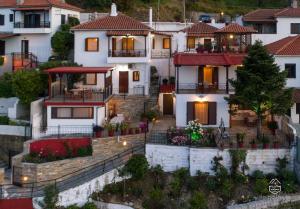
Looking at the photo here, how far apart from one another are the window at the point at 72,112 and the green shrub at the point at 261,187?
12.4 metres

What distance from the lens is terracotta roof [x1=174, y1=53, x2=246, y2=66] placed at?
3688cm

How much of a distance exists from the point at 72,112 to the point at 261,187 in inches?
549

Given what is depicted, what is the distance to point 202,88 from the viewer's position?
3706cm

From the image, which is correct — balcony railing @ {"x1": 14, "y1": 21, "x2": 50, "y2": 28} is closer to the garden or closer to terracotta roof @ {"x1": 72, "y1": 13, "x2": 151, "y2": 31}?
Result: terracotta roof @ {"x1": 72, "y1": 13, "x2": 151, "y2": 31}

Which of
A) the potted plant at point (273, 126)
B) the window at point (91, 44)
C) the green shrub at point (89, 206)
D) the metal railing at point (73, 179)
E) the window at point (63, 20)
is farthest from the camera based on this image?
the window at point (63, 20)

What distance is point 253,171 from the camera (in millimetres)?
31203

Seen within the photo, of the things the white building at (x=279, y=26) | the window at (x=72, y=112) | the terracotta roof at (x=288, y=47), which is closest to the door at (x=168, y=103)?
the window at (x=72, y=112)

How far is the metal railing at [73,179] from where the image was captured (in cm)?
2939

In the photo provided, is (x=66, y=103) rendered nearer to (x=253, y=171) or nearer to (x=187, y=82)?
(x=187, y=82)

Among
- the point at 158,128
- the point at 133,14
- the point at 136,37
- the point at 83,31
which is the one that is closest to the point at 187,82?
the point at 158,128

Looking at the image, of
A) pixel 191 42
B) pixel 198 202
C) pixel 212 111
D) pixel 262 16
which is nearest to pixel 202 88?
pixel 212 111

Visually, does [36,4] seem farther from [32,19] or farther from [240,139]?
[240,139]

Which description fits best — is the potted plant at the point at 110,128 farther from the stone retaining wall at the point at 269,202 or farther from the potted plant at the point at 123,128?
the stone retaining wall at the point at 269,202

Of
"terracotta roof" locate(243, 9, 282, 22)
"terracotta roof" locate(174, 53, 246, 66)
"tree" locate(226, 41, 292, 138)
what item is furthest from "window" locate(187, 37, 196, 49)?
"tree" locate(226, 41, 292, 138)
